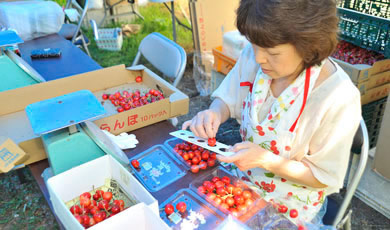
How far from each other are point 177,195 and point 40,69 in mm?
1566

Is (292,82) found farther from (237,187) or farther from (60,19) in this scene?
(60,19)

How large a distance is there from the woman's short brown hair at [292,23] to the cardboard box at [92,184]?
1.96 ft

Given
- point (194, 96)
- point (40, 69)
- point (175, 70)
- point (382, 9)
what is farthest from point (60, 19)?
point (382, 9)

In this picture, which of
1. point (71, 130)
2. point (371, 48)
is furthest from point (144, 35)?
point (71, 130)

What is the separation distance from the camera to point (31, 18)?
8.91ft

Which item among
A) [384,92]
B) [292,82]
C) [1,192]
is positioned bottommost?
[1,192]

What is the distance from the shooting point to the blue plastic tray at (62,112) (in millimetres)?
1044

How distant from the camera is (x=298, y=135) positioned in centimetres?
122

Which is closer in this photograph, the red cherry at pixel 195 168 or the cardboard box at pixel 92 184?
the cardboard box at pixel 92 184

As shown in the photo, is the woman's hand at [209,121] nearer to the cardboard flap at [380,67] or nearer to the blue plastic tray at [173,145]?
the blue plastic tray at [173,145]

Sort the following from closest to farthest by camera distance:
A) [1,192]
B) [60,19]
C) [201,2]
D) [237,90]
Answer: [237,90], [1,192], [60,19], [201,2]

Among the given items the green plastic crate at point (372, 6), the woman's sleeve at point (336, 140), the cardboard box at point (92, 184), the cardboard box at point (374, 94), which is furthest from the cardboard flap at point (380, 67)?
the cardboard box at point (92, 184)

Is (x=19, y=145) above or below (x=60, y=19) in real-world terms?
below

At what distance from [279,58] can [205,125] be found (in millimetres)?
425
